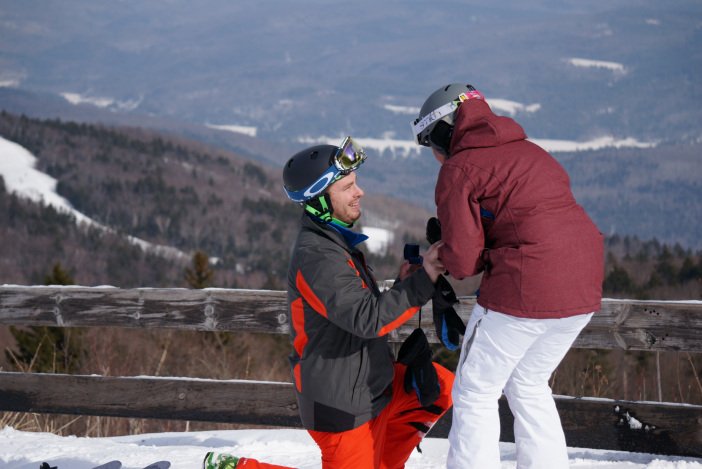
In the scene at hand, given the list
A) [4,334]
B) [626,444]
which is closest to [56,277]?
[4,334]

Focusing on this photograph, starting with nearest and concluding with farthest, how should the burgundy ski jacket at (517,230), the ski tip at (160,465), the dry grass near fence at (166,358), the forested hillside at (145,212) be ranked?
the burgundy ski jacket at (517,230) < the ski tip at (160,465) < the dry grass near fence at (166,358) < the forested hillside at (145,212)

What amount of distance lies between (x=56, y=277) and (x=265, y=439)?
22.3 metres

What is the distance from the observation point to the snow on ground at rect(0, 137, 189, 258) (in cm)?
12596

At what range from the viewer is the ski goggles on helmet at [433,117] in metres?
3.47

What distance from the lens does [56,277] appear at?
25.5m

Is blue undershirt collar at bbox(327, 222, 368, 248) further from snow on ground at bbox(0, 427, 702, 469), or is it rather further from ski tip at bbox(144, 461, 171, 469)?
ski tip at bbox(144, 461, 171, 469)

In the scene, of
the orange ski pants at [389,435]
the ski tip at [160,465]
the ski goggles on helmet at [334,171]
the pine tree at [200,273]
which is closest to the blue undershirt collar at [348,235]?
the ski goggles on helmet at [334,171]

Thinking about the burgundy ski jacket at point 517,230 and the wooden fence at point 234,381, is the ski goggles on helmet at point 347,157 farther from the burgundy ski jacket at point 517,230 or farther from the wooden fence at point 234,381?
the wooden fence at point 234,381

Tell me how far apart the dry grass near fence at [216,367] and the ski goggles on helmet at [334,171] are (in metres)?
2.37

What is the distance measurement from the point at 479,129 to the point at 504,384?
97 centimetres

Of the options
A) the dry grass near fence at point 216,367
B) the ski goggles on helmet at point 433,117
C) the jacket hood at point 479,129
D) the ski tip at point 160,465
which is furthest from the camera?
the dry grass near fence at point 216,367

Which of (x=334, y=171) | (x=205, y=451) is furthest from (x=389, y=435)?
(x=205, y=451)

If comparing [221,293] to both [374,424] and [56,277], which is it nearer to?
[374,424]

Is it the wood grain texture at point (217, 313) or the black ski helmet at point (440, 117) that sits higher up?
the black ski helmet at point (440, 117)
